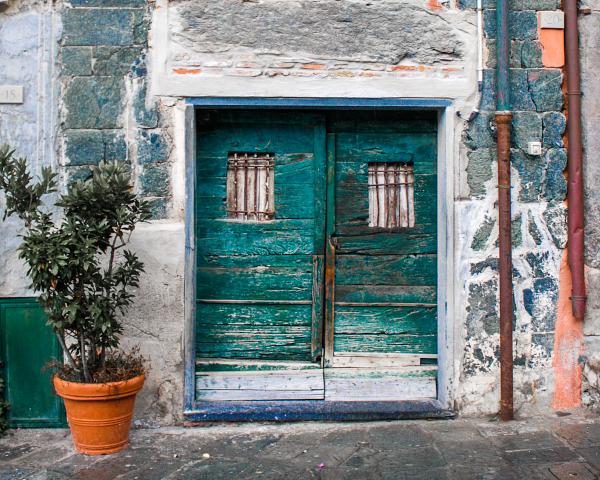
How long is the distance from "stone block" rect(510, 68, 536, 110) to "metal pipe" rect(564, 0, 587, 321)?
0.27 metres

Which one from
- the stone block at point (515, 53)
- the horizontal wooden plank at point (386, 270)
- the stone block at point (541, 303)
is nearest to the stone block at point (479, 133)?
the stone block at point (515, 53)

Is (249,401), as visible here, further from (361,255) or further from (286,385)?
(361,255)

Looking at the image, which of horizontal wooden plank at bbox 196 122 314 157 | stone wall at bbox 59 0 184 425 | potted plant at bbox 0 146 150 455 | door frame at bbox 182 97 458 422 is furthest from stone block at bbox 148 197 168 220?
horizontal wooden plank at bbox 196 122 314 157

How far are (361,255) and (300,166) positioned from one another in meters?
0.75

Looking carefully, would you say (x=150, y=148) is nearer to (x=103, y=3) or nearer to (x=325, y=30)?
(x=103, y=3)

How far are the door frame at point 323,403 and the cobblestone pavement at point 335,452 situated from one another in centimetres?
8

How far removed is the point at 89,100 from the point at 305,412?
2.48 m

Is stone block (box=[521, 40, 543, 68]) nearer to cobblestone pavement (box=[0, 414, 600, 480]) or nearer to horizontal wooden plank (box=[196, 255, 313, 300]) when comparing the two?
horizontal wooden plank (box=[196, 255, 313, 300])

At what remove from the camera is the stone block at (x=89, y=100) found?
4.78 metres

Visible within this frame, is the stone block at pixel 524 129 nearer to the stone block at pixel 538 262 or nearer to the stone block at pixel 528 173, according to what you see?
the stone block at pixel 528 173

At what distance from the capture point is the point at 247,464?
164 inches

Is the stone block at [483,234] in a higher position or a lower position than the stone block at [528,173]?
lower

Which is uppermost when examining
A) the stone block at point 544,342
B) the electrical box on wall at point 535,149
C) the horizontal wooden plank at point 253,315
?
the electrical box on wall at point 535,149

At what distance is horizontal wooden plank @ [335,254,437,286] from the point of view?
203 inches
